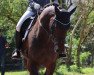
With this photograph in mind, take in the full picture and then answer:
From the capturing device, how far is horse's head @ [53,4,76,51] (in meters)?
7.44

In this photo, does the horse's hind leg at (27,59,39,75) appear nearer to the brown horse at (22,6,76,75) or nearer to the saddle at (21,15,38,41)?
the brown horse at (22,6,76,75)

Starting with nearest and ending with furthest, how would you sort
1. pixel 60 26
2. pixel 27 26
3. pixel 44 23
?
pixel 60 26 → pixel 44 23 → pixel 27 26

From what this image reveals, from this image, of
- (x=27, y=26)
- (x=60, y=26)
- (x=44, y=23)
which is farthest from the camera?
(x=27, y=26)

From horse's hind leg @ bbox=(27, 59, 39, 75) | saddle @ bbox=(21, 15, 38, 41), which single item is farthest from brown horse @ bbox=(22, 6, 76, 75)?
saddle @ bbox=(21, 15, 38, 41)

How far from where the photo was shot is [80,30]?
2375cm

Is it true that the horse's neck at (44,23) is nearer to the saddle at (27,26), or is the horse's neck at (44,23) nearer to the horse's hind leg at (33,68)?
the saddle at (27,26)

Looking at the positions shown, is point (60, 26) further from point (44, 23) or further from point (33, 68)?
point (33, 68)

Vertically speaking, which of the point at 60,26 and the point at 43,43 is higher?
the point at 60,26

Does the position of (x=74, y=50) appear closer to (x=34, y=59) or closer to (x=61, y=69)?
(x=61, y=69)

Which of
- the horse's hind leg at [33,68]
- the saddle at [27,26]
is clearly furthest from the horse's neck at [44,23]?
the horse's hind leg at [33,68]

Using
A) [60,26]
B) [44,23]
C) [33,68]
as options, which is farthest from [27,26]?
[60,26]

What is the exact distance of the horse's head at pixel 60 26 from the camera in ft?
24.4

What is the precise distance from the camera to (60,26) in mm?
7512

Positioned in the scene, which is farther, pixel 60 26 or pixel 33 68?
pixel 33 68
